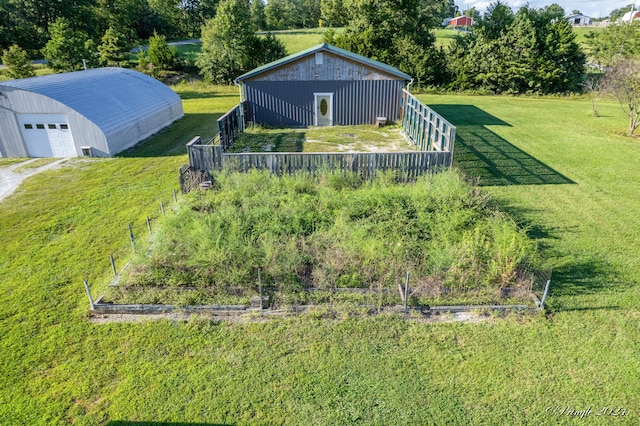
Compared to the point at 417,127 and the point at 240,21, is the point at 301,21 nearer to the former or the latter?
the point at 240,21

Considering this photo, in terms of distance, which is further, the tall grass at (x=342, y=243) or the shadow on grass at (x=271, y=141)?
the shadow on grass at (x=271, y=141)

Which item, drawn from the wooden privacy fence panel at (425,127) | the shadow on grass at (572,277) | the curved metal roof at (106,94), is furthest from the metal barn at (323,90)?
the shadow on grass at (572,277)

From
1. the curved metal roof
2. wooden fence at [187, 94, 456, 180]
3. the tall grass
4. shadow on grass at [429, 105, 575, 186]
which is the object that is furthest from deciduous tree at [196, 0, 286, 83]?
the tall grass

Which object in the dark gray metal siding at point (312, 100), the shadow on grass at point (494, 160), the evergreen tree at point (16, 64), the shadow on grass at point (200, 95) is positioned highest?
the evergreen tree at point (16, 64)

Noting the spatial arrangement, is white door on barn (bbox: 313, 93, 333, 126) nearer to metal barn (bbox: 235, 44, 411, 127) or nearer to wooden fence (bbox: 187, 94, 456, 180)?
metal barn (bbox: 235, 44, 411, 127)

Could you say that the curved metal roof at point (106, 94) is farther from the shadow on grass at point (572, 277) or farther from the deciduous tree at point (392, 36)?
the deciduous tree at point (392, 36)

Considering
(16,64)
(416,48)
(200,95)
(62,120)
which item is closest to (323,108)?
Answer: (62,120)

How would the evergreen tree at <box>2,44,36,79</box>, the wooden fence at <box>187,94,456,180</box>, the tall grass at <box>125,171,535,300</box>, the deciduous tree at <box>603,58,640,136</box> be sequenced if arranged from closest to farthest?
the tall grass at <box>125,171,535,300</box>
the wooden fence at <box>187,94,456,180</box>
the deciduous tree at <box>603,58,640,136</box>
the evergreen tree at <box>2,44,36,79</box>
